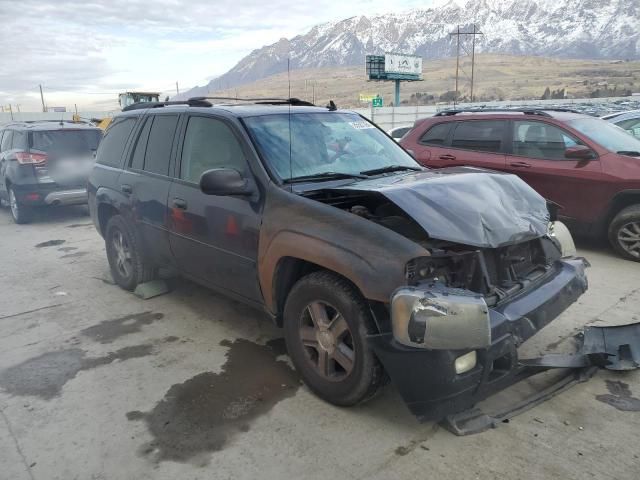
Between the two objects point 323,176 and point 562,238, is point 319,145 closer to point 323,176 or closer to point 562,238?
point 323,176

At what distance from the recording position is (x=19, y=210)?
9.21 metres

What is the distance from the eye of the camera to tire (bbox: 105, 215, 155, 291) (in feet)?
17.0

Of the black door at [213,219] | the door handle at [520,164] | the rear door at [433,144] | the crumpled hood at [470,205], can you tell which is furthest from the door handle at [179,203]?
the door handle at [520,164]

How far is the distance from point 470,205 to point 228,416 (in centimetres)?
193

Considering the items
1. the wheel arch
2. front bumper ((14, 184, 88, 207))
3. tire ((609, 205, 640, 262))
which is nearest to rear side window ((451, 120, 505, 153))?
the wheel arch

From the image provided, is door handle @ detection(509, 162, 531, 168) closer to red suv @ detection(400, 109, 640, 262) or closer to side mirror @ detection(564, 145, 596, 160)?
red suv @ detection(400, 109, 640, 262)

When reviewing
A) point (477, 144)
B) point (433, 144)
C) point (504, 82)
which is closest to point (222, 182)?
point (477, 144)

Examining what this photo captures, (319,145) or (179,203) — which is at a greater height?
(319,145)

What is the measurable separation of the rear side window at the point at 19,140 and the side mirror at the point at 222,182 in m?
7.13

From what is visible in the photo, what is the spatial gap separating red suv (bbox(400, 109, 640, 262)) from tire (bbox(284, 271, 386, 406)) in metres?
4.42

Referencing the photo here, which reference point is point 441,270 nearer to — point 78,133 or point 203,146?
point 203,146

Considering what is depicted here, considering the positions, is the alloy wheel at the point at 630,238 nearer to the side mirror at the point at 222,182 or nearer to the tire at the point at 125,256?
the side mirror at the point at 222,182

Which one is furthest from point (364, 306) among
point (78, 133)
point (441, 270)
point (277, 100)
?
point (78, 133)

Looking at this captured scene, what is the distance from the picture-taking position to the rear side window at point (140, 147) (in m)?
4.94
